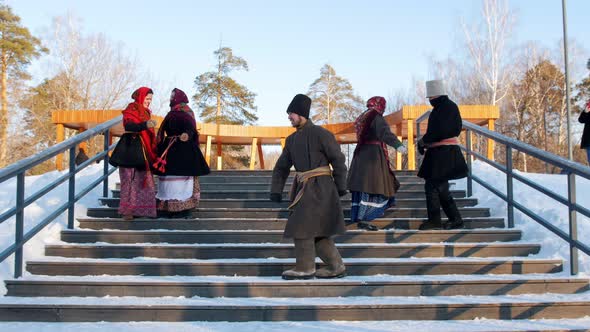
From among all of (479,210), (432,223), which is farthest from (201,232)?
(479,210)

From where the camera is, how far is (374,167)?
18.3 ft

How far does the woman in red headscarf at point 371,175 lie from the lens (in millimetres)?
5504

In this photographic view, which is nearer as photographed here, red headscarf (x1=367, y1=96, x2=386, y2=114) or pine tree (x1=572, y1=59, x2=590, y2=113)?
red headscarf (x1=367, y1=96, x2=386, y2=114)

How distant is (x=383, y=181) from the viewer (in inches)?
218

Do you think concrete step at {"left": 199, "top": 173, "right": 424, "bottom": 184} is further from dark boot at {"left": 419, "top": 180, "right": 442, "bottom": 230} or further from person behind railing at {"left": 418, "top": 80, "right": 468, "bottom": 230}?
dark boot at {"left": 419, "top": 180, "right": 442, "bottom": 230}

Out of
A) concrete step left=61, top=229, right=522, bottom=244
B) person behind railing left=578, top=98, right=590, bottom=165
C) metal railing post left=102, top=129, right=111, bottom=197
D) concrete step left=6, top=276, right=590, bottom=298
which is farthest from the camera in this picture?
person behind railing left=578, top=98, right=590, bottom=165

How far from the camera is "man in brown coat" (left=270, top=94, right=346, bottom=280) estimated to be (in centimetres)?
430

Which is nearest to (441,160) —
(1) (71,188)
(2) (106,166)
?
(1) (71,188)

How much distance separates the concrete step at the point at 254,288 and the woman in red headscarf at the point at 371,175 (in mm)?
1250

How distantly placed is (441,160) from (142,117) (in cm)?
317

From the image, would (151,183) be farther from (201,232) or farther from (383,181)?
(383,181)

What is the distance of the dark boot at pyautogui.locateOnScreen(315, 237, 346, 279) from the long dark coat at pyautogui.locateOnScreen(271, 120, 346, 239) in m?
0.13

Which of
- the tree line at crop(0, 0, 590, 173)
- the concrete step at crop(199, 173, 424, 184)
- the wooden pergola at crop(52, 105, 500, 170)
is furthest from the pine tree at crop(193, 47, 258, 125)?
the concrete step at crop(199, 173, 424, 184)

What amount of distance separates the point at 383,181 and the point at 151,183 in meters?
2.45
